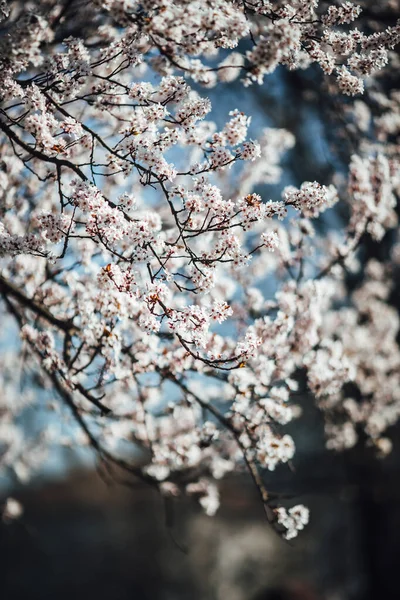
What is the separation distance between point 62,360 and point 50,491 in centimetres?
1475

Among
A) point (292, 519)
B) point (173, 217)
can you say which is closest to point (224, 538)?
point (292, 519)

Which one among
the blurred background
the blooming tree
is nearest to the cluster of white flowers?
the blooming tree

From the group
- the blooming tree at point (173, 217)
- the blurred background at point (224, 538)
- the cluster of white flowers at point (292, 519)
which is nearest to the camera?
the blooming tree at point (173, 217)

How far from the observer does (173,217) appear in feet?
13.8

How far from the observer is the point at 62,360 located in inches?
128

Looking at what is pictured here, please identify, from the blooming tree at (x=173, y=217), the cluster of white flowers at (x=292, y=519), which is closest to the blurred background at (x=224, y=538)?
the blooming tree at (x=173, y=217)

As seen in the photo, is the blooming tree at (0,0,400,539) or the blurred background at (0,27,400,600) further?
the blurred background at (0,27,400,600)

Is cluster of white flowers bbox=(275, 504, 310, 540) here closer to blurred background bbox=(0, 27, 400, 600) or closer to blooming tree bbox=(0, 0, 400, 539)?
blooming tree bbox=(0, 0, 400, 539)

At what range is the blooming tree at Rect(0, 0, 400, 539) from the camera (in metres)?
2.47

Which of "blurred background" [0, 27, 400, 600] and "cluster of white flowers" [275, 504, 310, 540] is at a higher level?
"blurred background" [0, 27, 400, 600]

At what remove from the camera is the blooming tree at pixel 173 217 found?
2.47 m

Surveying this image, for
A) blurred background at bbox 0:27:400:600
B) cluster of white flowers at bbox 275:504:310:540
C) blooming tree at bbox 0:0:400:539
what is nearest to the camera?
blooming tree at bbox 0:0:400:539

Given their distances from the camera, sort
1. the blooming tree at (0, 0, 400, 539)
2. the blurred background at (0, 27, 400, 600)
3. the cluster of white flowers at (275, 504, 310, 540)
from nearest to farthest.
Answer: the blooming tree at (0, 0, 400, 539), the cluster of white flowers at (275, 504, 310, 540), the blurred background at (0, 27, 400, 600)

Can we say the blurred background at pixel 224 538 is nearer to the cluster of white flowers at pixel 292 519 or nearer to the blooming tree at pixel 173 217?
the blooming tree at pixel 173 217
